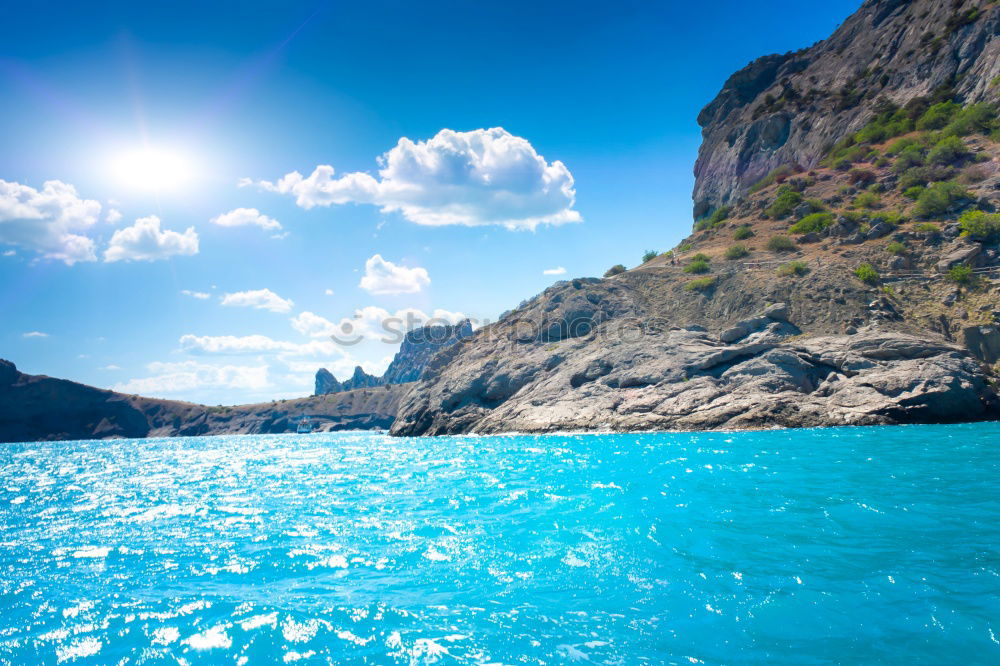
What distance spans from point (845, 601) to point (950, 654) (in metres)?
1.47

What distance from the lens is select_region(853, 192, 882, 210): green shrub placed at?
2478 inches

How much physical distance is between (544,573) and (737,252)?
65.5 metres

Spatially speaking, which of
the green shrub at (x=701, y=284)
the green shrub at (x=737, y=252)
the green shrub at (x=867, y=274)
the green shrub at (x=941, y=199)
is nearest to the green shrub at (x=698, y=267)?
the green shrub at (x=737, y=252)

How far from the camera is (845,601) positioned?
278 inches

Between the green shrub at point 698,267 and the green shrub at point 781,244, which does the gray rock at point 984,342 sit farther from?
the green shrub at point 698,267

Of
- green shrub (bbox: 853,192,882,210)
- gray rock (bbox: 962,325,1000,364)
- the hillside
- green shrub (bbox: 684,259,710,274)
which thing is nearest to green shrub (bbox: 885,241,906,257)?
the hillside

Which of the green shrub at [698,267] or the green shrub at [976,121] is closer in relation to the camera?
the green shrub at [976,121]

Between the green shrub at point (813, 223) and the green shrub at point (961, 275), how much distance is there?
18393mm

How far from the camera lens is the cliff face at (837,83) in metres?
69.8

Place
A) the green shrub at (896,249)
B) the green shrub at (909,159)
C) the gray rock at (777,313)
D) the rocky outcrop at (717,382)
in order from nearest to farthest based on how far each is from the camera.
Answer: the rocky outcrop at (717,382) < the gray rock at (777,313) < the green shrub at (896,249) < the green shrub at (909,159)

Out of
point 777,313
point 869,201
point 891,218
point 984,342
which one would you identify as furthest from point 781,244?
point 984,342

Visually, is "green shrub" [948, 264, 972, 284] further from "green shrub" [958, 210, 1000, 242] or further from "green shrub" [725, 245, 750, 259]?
"green shrub" [725, 245, 750, 259]

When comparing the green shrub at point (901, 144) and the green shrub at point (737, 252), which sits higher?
the green shrub at point (901, 144)

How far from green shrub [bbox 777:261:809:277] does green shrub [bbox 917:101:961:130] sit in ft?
111
